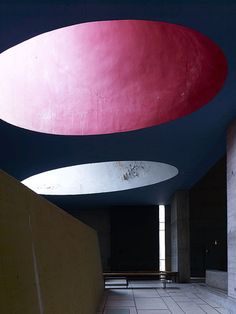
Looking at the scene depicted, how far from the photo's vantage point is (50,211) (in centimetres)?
474

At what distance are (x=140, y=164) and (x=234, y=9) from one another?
43.7 feet

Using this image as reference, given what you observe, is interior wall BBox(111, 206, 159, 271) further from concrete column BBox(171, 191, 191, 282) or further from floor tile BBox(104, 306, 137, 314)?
floor tile BBox(104, 306, 137, 314)

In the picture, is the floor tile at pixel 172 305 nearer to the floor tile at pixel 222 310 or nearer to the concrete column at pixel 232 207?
the floor tile at pixel 222 310

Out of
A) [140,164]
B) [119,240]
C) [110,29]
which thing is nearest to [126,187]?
[140,164]

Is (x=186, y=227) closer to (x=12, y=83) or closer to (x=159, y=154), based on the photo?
(x=159, y=154)

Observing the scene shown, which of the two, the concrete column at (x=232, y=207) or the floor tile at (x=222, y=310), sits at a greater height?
the concrete column at (x=232, y=207)

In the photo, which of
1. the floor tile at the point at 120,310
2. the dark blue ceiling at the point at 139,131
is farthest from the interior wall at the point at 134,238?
the floor tile at the point at 120,310

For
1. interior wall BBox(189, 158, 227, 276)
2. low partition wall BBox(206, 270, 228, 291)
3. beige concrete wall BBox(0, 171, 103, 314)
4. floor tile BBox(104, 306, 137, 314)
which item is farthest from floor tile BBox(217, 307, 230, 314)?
interior wall BBox(189, 158, 227, 276)

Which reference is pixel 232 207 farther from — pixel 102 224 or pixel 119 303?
pixel 102 224

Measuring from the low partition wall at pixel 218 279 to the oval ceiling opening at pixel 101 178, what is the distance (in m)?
3.98

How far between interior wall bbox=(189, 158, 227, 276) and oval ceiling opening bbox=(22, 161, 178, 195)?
801cm

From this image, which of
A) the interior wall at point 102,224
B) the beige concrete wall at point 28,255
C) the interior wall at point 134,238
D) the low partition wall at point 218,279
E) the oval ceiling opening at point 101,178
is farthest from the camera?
the interior wall at point 102,224

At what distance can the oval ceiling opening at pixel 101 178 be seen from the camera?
62.5ft

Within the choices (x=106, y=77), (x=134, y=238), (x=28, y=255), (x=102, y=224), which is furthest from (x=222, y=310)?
(x=102, y=224)
